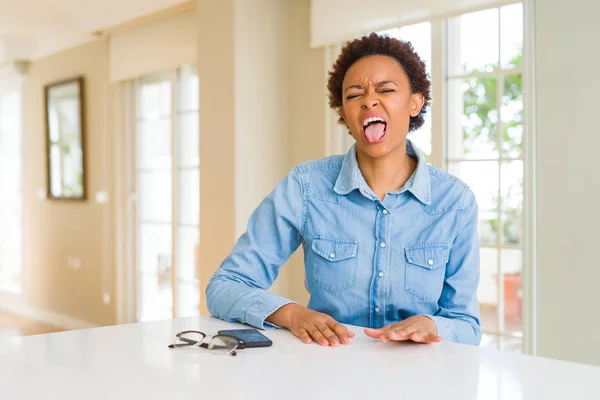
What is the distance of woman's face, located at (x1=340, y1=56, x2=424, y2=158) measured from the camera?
157cm

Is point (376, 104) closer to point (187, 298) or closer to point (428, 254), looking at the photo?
point (428, 254)

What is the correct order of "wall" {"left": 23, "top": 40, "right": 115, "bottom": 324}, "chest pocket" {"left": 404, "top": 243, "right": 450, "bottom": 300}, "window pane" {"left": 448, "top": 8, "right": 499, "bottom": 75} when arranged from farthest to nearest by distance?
"wall" {"left": 23, "top": 40, "right": 115, "bottom": 324} → "window pane" {"left": 448, "top": 8, "right": 499, "bottom": 75} → "chest pocket" {"left": 404, "top": 243, "right": 450, "bottom": 300}

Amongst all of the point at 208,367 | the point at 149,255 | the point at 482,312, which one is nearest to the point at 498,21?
the point at 482,312

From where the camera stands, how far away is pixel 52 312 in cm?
623

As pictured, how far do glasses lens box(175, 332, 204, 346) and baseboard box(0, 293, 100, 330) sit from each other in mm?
4469

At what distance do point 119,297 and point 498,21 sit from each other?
147 inches

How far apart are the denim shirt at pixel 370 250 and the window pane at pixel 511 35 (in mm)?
1526

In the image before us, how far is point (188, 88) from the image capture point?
15.7 feet

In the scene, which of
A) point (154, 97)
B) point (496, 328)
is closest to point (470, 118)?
point (496, 328)

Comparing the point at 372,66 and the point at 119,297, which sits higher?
the point at 372,66

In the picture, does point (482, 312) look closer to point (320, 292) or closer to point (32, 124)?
point (320, 292)

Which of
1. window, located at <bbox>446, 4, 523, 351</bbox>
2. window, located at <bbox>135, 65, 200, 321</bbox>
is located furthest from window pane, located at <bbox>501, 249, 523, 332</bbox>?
window, located at <bbox>135, 65, 200, 321</bbox>

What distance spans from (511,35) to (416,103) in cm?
146

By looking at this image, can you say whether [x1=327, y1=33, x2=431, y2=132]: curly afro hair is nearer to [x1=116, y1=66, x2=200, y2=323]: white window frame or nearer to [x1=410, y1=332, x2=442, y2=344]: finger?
[x1=410, y1=332, x2=442, y2=344]: finger
